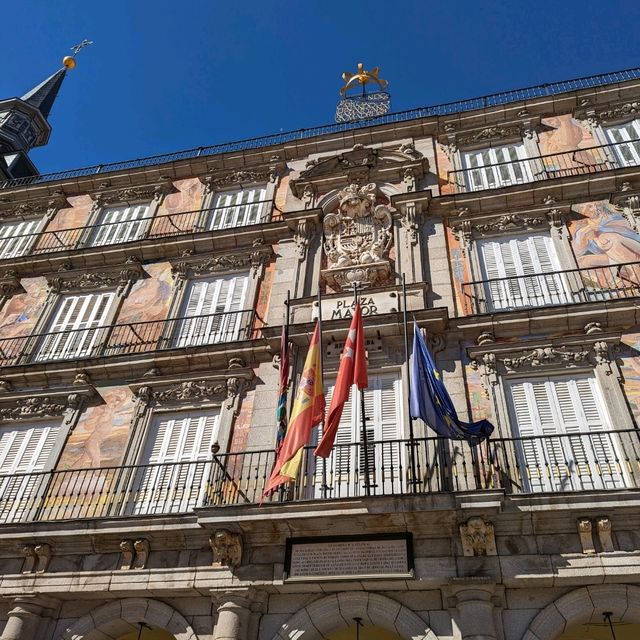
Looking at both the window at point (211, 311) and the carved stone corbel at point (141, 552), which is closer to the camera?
the carved stone corbel at point (141, 552)

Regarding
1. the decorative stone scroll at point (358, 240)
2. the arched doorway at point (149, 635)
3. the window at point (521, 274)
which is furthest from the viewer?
the decorative stone scroll at point (358, 240)

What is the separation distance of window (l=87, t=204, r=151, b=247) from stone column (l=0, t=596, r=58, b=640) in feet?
33.1

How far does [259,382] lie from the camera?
1262 cm

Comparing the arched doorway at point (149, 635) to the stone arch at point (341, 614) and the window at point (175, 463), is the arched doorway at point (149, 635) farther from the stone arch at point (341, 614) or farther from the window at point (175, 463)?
the stone arch at point (341, 614)

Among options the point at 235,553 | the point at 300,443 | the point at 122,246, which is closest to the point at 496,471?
the point at 300,443

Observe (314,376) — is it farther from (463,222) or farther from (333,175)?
(333,175)

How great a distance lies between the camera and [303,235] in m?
15.2

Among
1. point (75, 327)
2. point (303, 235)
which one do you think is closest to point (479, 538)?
point (303, 235)

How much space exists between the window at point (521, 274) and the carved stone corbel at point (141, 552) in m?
8.13

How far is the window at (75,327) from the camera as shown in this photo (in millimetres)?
Result: 14640

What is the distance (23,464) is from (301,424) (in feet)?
22.3

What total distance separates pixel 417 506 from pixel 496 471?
1.69 m

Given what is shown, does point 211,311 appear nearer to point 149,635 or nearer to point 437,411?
point 437,411

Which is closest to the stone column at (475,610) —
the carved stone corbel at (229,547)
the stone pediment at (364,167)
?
the carved stone corbel at (229,547)
